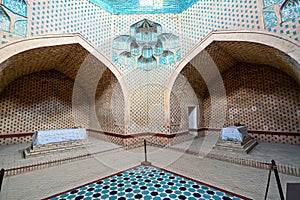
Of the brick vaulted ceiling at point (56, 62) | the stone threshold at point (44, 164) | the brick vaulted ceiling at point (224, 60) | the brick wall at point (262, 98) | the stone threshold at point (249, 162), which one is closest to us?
the stone threshold at point (249, 162)

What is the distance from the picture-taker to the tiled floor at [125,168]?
9.66ft

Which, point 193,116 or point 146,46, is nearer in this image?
point 146,46

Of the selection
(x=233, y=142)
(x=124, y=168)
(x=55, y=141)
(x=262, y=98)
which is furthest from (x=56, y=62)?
(x=262, y=98)

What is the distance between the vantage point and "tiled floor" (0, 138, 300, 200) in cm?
295

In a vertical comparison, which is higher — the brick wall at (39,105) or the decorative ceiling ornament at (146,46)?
the decorative ceiling ornament at (146,46)

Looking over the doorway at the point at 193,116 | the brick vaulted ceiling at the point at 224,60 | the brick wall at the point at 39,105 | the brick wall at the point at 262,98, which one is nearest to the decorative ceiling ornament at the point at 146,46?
the brick vaulted ceiling at the point at 224,60

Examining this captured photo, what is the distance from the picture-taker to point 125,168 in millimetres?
4219

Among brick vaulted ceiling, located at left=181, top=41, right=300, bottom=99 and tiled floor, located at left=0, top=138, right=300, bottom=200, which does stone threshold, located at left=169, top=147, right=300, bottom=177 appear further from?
brick vaulted ceiling, located at left=181, top=41, right=300, bottom=99

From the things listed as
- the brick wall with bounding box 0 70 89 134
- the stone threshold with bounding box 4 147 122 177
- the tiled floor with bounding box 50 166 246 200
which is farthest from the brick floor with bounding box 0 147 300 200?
the brick wall with bounding box 0 70 89 134

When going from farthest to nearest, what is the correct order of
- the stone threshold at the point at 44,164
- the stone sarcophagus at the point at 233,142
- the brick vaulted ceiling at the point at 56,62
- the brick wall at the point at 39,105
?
the brick wall at the point at 39,105
the stone sarcophagus at the point at 233,142
the brick vaulted ceiling at the point at 56,62
the stone threshold at the point at 44,164

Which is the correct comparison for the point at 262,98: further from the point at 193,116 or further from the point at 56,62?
the point at 56,62

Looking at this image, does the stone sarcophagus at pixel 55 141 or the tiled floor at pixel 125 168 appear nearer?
the tiled floor at pixel 125 168

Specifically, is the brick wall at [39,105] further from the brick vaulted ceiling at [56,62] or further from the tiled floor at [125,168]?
the tiled floor at [125,168]

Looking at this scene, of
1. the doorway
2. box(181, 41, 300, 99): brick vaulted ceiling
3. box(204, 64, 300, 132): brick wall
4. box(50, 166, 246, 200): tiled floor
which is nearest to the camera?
box(50, 166, 246, 200): tiled floor
